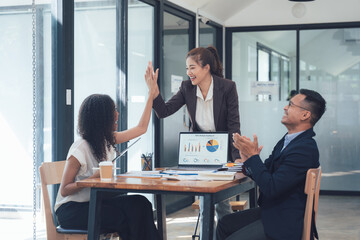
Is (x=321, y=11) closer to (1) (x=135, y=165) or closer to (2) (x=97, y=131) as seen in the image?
(1) (x=135, y=165)

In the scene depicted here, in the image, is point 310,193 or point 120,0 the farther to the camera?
point 120,0

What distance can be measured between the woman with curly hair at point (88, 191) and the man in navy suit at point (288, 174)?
1.71 feet

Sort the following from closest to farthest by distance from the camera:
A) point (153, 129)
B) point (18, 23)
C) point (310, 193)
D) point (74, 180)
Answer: point (310, 193) → point (74, 180) → point (18, 23) → point (153, 129)

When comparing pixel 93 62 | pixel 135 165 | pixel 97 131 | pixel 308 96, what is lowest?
pixel 135 165

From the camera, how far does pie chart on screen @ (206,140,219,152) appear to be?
3.48 meters

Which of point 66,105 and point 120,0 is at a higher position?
point 120,0

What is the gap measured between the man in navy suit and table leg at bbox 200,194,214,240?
0.87 feet

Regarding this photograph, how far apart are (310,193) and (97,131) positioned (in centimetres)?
125

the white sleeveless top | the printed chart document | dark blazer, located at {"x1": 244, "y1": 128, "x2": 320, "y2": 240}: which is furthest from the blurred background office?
dark blazer, located at {"x1": 244, "y1": 128, "x2": 320, "y2": 240}

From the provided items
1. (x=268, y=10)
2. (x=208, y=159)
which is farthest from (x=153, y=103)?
(x=268, y=10)

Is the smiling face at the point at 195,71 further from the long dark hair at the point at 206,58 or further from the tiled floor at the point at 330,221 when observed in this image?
the tiled floor at the point at 330,221

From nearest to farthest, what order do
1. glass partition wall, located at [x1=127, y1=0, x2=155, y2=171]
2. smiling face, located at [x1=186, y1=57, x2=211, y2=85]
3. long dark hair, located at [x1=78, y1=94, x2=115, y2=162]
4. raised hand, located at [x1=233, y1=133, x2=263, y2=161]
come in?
raised hand, located at [x1=233, y1=133, x2=263, y2=161] < long dark hair, located at [x1=78, y1=94, x2=115, y2=162] < smiling face, located at [x1=186, y1=57, x2=211, y2=85] < glass partition wall, located at [x1=127, y1=0, x2=155, y2=171]

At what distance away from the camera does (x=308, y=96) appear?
279 cm

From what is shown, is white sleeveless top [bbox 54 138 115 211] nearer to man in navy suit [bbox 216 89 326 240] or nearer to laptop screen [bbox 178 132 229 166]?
laptop screen [bbox 178 132 229 166]
